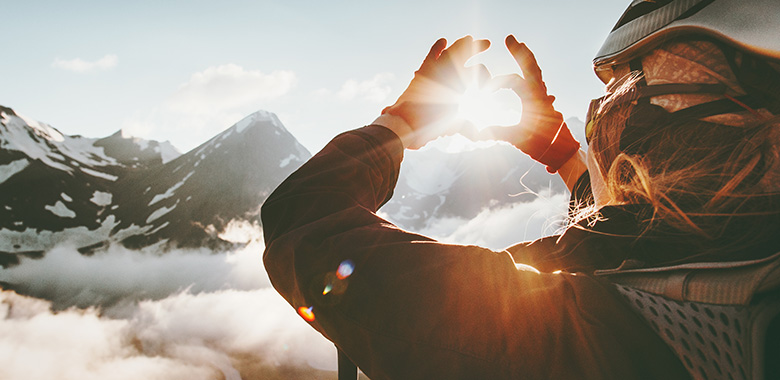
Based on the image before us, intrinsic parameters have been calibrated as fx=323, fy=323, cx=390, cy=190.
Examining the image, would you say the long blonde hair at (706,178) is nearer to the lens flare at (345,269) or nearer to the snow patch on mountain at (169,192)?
the lens flare at (345,269)

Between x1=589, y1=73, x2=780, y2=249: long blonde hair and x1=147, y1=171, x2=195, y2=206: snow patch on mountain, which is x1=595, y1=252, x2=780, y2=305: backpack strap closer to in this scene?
x1=589, y1=73, x2=780, y2=249: long blonde hair

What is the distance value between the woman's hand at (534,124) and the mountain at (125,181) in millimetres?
73704

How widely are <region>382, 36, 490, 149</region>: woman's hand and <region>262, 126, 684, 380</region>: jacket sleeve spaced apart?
59cm

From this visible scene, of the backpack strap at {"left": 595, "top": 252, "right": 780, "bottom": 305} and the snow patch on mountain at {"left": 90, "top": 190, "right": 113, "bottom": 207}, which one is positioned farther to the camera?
the snow patch on mountain at {"left": 90, "top": 190, "right": 113, "bottom": 207}

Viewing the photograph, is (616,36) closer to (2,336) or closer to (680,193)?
(680,193)

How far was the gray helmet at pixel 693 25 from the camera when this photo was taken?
88cm

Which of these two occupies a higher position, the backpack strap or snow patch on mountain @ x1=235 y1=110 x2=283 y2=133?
snow patch on mountain @ x1=235 y1=110 x2=283 y2=133

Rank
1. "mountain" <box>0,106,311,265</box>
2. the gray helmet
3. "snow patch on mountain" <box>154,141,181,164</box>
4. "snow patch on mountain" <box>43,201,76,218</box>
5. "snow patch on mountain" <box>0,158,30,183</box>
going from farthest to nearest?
1. "snow patch on mountain" <box>154,141,181,164</box>
2. "snow patch on mountain" <box>43,201,76,218</box>
3. "mountain" <box>0,106,311,265</box>
4. "snow patch on mountain" <box>0,158,30,183</box>
5. the gray helmet

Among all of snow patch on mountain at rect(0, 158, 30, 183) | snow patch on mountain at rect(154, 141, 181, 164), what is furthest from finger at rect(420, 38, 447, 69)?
snow patch on mountain at rect(0, 158, 30, 183)

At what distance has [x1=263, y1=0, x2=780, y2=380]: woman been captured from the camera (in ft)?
2.10

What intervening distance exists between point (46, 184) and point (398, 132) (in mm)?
99290

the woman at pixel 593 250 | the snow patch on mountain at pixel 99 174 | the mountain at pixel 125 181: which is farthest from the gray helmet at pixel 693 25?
the snow patch on mountain at pixel 99 174

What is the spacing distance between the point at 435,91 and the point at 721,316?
1.06 m

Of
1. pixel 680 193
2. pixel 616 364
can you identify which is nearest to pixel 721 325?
pixel 616 364
